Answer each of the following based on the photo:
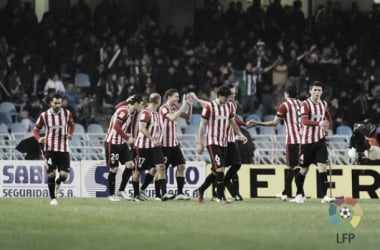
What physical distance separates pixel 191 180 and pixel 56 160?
5.79 m

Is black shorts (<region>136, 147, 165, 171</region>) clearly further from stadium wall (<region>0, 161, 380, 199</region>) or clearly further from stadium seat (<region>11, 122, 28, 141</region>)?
stadium seat (<region>11, 122, 28, 141</region>)

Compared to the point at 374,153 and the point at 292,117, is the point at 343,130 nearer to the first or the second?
the point at 374,153

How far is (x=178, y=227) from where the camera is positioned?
1582cm

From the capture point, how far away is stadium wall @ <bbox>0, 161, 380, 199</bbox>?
26578 millimetres

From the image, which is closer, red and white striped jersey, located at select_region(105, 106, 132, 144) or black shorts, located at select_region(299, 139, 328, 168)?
black shorts, located at select_region(299, 139, 328, 168)

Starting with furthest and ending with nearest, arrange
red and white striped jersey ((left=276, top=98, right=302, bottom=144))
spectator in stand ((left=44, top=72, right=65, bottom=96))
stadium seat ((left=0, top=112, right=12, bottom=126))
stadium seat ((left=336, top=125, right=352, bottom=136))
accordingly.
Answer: stadium seat ((left=336, top=125, right=352, bottom=136)), spectator in stand ((left=44, top=72, right=65, bottom=96)), stadium seat ((left=0, top=112, right=12, bottom=126)), red and white striped jersey ((left=276, top=98, right=302, bottom=144))

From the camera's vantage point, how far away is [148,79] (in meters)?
34.5

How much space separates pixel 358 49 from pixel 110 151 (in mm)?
→ 16624

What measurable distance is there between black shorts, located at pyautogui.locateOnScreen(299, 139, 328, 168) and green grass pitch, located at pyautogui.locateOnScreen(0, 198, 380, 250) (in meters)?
0.87

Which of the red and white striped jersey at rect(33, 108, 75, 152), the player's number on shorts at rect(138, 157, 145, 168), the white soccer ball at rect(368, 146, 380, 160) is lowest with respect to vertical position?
the player's number on shorts at rect(138, 157, 145, 168)

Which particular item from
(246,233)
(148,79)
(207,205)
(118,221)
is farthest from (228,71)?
(246,233)

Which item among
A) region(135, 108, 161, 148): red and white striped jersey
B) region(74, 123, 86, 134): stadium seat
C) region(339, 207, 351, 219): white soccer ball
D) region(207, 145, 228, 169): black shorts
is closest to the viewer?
region(339, 207, 351, 219): white soccer ball

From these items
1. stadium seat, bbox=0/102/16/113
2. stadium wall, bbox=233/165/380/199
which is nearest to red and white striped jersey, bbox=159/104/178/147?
stadium wall, bbox=233/165/380/199

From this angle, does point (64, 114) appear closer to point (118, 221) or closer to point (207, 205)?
point (207, 205)
